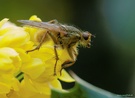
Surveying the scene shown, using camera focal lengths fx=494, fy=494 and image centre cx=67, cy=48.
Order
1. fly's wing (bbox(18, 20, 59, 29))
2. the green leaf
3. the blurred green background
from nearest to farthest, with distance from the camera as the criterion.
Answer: the green leaf → fly's wing (bbox(18, 20, 59, 29)) → the blurred green background

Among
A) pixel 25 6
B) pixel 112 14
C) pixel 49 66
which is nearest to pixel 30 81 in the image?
pixel 49 66

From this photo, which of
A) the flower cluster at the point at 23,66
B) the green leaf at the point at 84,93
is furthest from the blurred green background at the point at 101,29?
the green leaf at the point at 84,93

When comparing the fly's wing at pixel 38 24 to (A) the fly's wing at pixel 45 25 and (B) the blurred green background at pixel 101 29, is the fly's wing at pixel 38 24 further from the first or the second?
(B) the blurred green background at pixel 101 29

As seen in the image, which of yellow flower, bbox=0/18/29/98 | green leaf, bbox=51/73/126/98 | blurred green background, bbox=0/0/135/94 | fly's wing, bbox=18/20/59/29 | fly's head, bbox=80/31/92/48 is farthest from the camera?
blurred green background, bbox=0/0/135/94

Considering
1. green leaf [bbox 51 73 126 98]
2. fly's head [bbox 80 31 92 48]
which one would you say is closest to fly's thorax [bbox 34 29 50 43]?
fly's head [bbox 80 31 92 48]

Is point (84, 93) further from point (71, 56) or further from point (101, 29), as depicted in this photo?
point (101, 29)

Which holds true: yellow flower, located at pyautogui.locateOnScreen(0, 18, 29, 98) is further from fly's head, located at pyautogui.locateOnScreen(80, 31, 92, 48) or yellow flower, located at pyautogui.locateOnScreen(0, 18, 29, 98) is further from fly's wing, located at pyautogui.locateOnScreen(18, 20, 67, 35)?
fly's head, located at pyautogui.locateOnScreen(80, 31, 92, 48)

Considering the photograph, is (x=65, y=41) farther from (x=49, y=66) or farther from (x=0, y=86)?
(x=0, y=86)
